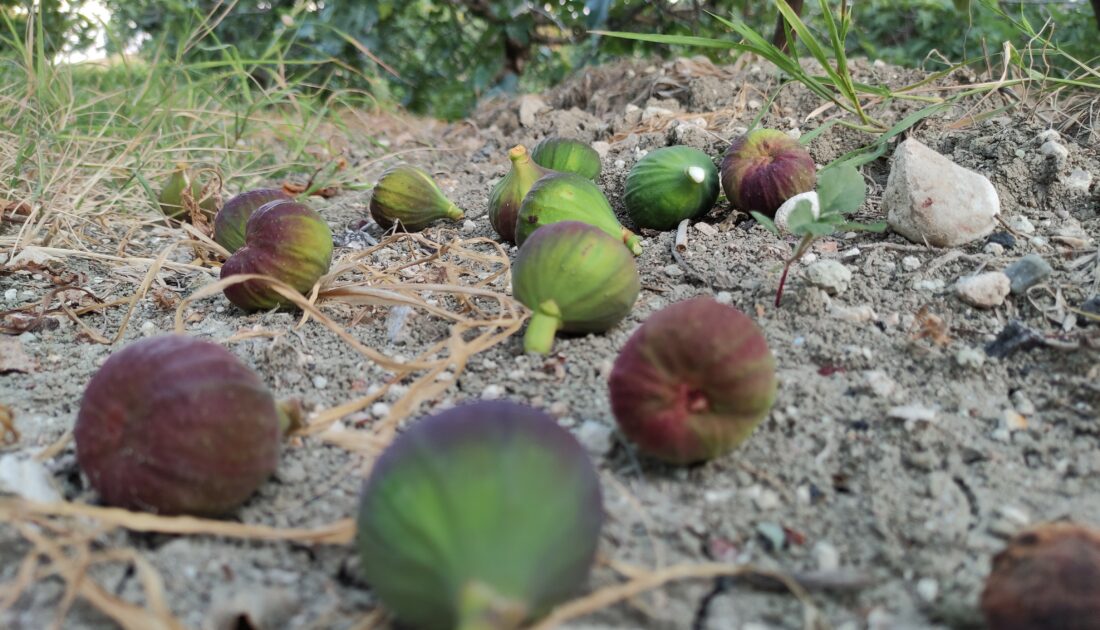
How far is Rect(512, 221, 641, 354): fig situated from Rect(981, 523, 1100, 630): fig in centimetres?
77

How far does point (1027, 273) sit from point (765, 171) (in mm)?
622

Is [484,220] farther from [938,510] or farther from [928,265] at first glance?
[938,510]

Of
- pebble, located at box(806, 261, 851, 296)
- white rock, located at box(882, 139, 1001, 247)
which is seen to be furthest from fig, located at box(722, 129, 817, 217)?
pebble, located at box(806, 261, 851, 296)

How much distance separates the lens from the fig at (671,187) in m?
2.11

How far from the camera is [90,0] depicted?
3.73 metres

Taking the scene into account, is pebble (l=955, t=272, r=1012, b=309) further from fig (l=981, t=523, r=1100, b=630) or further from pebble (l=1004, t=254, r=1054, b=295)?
fig (l=981, t=523, r=1100, b=630)

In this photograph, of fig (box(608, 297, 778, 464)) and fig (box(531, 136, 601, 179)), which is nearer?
fig (box(608, 297, 778, 464))

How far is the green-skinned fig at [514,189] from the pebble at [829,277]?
0.69 m

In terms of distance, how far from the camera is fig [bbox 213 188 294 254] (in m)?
2.10

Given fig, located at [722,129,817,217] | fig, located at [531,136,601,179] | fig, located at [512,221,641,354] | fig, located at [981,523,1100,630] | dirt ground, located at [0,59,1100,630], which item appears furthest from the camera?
fig, located at [531,136,601,179]

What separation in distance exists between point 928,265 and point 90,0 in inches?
143

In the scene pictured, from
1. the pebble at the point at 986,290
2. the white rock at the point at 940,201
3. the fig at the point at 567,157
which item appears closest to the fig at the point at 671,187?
the fig at the point at 567,157

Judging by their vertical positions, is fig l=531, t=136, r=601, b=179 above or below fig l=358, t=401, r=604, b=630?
below

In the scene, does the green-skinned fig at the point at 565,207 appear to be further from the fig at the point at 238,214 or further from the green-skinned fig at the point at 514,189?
the fig at the point at 238,214
